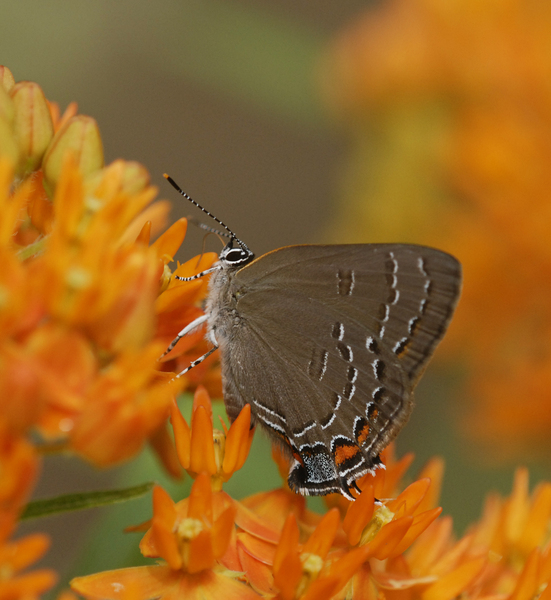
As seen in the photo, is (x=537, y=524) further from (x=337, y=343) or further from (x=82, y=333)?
(x=82, y=333)

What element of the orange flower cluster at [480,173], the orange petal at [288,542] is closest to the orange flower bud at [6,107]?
the orange petal at [288,542]

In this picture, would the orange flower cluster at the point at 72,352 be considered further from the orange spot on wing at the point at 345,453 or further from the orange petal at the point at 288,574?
the orange spot on wing at the point at 345,453

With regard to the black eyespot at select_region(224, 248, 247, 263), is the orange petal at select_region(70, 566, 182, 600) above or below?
below

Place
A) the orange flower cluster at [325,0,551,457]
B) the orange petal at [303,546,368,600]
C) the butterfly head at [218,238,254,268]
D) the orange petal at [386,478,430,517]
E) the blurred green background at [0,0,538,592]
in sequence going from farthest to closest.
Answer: the blurred green background at [0,0,538,592]
the orange flower cluster at [325,0,551,457]
the butterfly head at [218,238,254,268]
the orange petal at [386,478,430,517]
the orange petal at [303,546,368,600]

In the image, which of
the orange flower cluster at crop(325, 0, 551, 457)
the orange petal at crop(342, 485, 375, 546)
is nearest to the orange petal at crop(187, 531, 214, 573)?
the orange petal at crop(342, 485, 375, 546)

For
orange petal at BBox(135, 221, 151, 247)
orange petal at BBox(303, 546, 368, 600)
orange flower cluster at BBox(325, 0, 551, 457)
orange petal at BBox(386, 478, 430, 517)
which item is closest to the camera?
orange petal at BBox(303, 546, 368, 600)

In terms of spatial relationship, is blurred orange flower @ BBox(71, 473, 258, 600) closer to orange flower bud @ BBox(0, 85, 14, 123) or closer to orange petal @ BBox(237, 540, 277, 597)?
orange petal @ BBox(237, 540, 277, 597)

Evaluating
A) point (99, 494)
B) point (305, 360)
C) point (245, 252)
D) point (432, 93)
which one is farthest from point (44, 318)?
point (432, 93)
